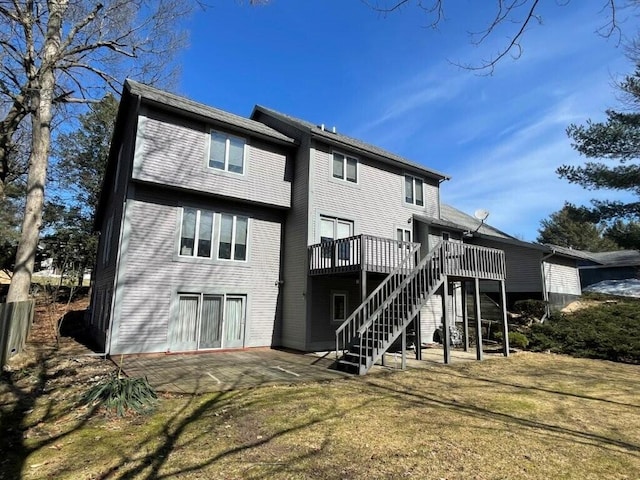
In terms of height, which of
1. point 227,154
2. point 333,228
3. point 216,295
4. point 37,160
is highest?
point 227,154

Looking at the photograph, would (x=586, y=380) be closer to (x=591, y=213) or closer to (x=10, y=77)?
(x=591, y=213)

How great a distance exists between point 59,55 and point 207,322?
10012 millimetres

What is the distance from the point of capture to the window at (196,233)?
12.7m

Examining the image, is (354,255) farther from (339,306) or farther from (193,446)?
(193,446)

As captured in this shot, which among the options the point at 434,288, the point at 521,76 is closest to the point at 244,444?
the point at 521,76

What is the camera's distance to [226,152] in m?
13.6

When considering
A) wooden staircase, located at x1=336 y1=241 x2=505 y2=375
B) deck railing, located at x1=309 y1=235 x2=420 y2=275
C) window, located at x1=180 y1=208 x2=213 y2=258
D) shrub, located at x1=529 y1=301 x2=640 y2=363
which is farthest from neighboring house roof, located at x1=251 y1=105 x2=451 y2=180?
shrub, located at x1=529 y1=301 x2=640 y2=363

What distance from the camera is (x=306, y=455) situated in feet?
14.1

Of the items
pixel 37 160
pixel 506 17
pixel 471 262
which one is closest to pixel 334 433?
pixel 506 17

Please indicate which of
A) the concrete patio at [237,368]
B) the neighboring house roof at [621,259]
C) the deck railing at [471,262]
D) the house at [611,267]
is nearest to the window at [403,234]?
the deck railing at [471,262]

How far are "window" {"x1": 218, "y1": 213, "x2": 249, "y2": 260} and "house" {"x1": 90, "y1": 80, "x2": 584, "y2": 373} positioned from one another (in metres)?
0.04

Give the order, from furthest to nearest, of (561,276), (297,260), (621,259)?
(621,259) → (561,276) → (297,260)

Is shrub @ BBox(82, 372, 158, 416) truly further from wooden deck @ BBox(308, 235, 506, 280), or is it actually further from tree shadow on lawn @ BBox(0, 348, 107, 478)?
wooden deck @ BBox(308, 235, 506, 280)

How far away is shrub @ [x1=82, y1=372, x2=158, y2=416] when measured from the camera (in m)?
5.83
